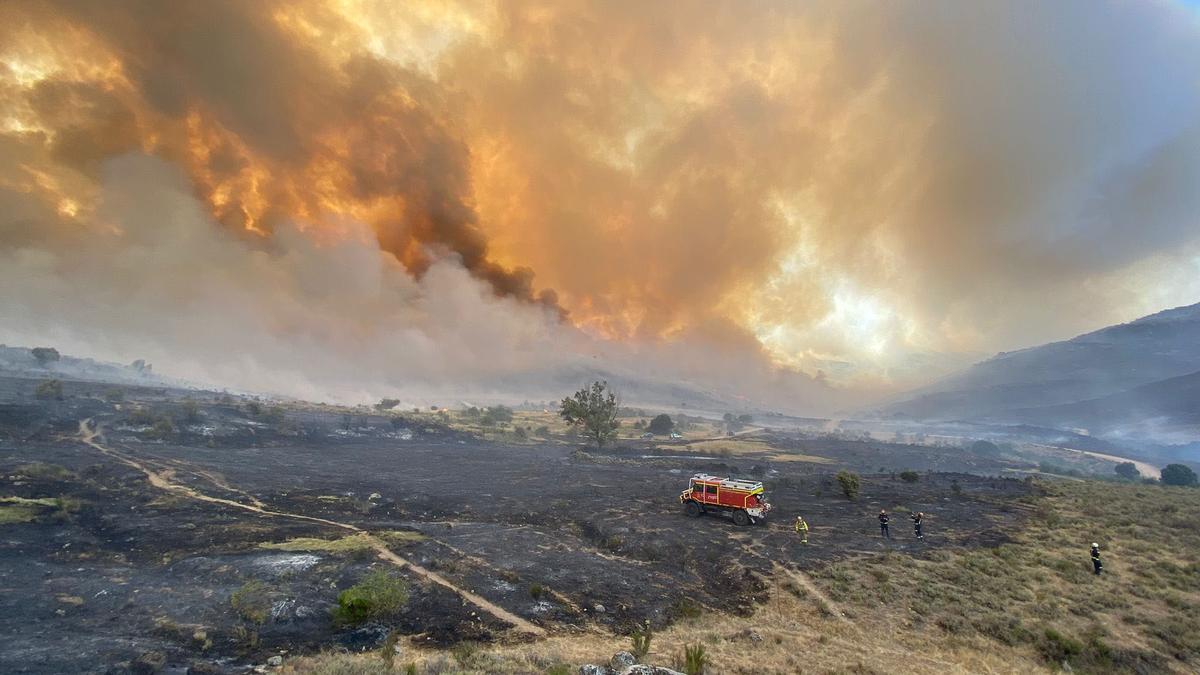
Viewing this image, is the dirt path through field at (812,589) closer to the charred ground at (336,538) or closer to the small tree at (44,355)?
the charred ground at (336,538)

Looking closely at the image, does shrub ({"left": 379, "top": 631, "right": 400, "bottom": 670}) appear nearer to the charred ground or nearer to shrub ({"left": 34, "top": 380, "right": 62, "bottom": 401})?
the charred ground

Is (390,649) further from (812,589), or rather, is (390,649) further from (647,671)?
(812,589)

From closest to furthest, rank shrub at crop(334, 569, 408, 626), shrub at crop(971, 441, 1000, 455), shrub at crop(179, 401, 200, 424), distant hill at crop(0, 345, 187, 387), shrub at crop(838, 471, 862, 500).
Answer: shrub at crop(334, 569, 408, 626) → shrub at crop(838, 471, 862, 500) → shrub at crop(179, 401, 200, 424) → distant hill at crop(0, 345, 187, 387) → shrub at crop(971, 441, 1000, 455)

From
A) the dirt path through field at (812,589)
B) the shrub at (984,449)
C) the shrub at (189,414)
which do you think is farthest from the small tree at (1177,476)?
the shrub at (189,414)

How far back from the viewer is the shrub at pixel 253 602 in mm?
16328

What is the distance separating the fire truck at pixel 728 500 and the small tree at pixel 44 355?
176 meters

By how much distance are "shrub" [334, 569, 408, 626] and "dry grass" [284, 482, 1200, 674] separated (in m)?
1.94

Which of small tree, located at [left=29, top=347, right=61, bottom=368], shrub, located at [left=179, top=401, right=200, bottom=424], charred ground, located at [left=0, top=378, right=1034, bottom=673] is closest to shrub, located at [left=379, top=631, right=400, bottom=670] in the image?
charred ground, located at [left=0, top=378, right=1034, bottom=673]

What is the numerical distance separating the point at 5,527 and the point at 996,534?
58.1m

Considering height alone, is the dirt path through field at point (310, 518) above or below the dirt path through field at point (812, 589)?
below

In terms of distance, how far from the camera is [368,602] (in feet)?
53.7

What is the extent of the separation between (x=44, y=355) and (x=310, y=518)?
516ft

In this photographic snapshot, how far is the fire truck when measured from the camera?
3253 cm

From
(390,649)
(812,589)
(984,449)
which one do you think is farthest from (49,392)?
(984,449)
